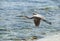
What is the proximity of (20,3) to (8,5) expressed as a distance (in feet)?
1.51

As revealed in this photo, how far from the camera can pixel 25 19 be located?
6496 millimetres

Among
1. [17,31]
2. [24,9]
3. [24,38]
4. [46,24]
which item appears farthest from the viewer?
[24,9]

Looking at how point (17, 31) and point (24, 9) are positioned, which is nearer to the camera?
point (17, 31)

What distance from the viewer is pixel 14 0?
8.55m

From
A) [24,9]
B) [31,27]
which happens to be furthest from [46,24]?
[24,9]

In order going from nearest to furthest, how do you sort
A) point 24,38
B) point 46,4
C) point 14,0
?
point 24,38 < point 46,4 < point 14,0

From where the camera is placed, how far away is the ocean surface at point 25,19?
5.54 meters

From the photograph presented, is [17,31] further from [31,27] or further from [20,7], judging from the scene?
[20,7]

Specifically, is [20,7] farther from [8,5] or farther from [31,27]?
[31,27]

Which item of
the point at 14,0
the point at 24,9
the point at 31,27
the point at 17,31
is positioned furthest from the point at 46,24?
the point at 14,0

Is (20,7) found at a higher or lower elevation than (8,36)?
higher

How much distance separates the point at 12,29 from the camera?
582 cm

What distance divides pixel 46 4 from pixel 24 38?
284cm

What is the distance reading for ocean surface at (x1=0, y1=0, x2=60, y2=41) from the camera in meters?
5.54
